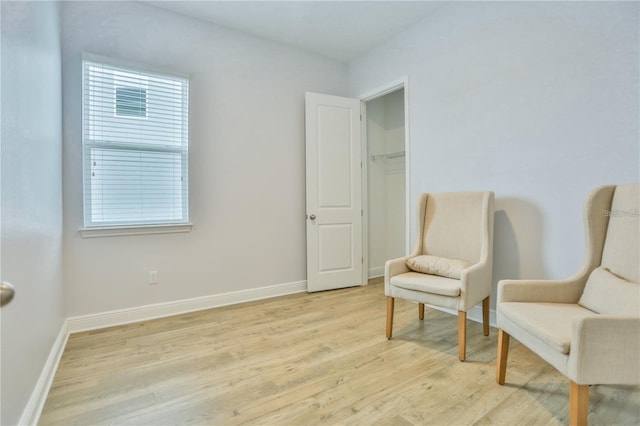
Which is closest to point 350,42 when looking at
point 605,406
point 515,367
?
point 515,367

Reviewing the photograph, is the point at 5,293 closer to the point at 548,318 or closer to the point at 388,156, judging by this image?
the point at 548,318

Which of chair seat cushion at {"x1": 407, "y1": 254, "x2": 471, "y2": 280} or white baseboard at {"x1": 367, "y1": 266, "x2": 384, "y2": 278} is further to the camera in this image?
white baseboard at {"x1": 367, "y1": 266, "x2": 384, "y2": 278}

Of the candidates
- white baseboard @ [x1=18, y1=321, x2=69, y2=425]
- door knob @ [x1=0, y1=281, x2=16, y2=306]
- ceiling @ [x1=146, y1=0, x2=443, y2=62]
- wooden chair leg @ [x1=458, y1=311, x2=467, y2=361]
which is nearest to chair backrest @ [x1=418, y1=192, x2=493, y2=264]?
wooden chair leg @ [x1=458, y1=311, x2=467, y2=361]

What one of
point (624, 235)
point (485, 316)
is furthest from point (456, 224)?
point (624, 235)

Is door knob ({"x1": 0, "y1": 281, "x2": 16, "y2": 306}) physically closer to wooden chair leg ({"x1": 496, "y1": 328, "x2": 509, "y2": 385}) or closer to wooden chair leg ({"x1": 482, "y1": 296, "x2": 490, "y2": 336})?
wooden chair leg ({"x1": 496, "y1": 328, "x2": 509, "y2": 385})

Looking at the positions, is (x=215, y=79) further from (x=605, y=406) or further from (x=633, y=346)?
(x=605, y=406)

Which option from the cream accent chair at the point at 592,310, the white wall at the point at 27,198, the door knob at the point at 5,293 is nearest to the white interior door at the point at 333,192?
the cream accent chair at the point at 592,310

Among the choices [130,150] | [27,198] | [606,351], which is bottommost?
[606,351]

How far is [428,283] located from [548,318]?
2.43 feet

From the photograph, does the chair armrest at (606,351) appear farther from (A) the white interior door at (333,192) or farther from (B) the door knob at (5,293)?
(A) the white interior door at (333,192)

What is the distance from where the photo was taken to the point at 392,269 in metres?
2.38

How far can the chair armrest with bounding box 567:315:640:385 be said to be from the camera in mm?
1175

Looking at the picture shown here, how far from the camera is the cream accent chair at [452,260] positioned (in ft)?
6.66

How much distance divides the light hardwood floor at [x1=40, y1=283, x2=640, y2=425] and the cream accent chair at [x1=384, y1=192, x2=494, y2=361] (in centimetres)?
25
